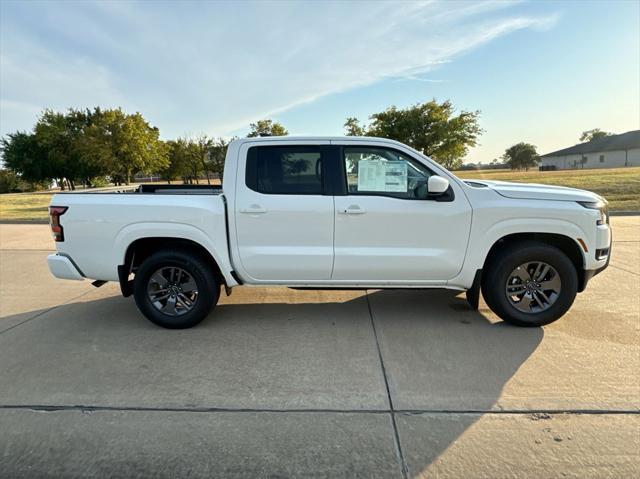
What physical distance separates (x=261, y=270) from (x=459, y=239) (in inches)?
79.9

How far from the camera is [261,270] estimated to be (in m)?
3.84

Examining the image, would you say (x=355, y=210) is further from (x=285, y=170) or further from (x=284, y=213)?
(x=285, y=170)

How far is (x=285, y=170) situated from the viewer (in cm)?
383

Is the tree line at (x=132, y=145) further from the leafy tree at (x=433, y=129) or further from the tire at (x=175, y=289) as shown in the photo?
the tire at (x=175, y=289)

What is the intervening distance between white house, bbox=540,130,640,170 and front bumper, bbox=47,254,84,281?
3164 inches

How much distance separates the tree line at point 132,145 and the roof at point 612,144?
53661 mm

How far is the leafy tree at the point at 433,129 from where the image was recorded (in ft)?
85.3

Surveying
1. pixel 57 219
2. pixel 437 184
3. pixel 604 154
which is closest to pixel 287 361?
pixel 437 184

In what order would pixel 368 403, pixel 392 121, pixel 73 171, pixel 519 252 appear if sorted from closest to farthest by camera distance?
1. pixel 368 403
2. pixel 519 252
3. pixel 392 121
4. pixel 73 171

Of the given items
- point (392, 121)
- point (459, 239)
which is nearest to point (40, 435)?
point (459, 239)

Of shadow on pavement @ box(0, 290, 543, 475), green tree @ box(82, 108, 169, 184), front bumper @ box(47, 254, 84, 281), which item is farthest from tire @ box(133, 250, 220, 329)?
green tree @ box(82, 108, 169, 184)

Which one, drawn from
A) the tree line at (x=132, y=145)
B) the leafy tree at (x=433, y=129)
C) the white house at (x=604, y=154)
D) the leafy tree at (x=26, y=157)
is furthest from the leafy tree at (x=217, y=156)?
the white house at (x=604, y=154)

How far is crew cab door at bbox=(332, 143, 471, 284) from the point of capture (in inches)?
144

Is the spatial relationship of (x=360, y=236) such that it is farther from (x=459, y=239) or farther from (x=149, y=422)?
(x=149, y=422)
